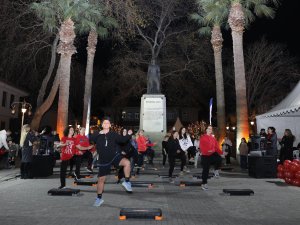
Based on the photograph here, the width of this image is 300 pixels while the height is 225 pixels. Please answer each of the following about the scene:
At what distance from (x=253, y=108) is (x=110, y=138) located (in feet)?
127

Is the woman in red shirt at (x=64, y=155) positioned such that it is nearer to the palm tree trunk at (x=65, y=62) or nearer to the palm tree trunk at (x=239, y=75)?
the palm tree trunk at (x=65, y=62)

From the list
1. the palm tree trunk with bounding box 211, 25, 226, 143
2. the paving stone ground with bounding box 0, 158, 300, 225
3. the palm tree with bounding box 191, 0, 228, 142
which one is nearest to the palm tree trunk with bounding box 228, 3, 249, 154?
the palm tree with bounding box 191, 0, 228, 142

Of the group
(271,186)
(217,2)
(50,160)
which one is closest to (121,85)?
(217,2)

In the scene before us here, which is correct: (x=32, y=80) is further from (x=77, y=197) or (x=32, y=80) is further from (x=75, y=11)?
(x=77, y=197)

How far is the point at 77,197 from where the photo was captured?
902cm

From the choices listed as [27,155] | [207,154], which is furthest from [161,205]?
[27,155]

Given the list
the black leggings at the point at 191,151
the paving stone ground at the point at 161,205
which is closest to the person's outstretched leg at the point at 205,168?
the paving stone ground at the point at 161,205

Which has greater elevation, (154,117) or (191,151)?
(154,117)

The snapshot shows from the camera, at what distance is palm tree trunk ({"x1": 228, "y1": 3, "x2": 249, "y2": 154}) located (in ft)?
71.3

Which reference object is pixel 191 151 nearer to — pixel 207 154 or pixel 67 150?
pixel 207 154

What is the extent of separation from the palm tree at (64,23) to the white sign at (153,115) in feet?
19.5

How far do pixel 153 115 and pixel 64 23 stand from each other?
29.1 ft

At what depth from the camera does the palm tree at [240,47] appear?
2178 centimetres

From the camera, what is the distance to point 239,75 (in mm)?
22234
